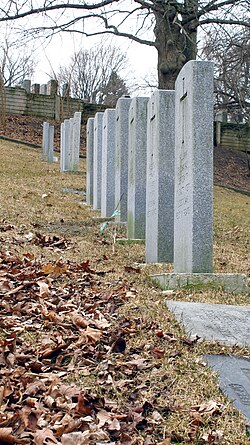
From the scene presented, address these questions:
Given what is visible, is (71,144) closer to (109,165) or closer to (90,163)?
(90,163)

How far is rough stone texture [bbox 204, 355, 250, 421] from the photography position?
2990mm

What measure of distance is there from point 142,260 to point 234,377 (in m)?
4.16

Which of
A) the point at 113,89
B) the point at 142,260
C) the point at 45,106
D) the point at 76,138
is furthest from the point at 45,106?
the point at 142,260

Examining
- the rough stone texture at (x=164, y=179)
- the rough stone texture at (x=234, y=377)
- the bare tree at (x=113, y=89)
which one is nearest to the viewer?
the rough stone texture at (x=234, y=377)

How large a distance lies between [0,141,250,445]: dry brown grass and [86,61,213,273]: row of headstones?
1.51ft

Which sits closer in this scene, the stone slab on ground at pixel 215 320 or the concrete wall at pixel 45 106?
the stone slab on ground at pixel 215 320

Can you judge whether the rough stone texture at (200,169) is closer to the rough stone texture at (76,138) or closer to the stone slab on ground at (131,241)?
the stone slab on ground at (131,241)

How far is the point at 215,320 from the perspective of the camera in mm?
4211

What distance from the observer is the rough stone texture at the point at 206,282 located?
5.40 m

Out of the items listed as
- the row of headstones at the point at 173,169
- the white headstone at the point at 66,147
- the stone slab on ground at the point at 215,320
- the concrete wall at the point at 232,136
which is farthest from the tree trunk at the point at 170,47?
the concrete wall at the point at 232,136

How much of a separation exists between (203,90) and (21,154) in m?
17.8

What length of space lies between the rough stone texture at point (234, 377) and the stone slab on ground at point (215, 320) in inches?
10.8

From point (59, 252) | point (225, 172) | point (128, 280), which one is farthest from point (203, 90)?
point (225, 172)

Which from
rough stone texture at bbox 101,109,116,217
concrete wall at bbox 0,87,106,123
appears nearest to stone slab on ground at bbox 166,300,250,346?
rough stone texture at bbox 101,109,116,217
